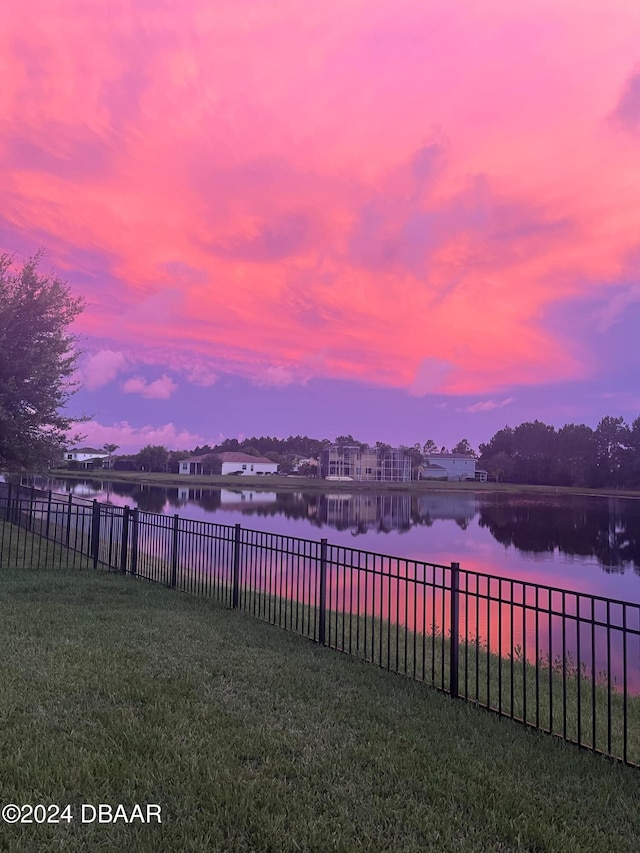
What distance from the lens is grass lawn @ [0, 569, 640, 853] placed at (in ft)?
10.6

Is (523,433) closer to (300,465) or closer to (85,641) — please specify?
(300,465)

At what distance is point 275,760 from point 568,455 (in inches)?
5098

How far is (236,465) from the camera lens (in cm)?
12344

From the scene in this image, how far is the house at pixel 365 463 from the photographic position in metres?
114

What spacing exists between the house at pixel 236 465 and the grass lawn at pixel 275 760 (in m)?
117

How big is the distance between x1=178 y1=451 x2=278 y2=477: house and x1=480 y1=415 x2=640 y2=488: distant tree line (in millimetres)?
53764

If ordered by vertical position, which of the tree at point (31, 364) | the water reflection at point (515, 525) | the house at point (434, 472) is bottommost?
the water reflection at point (515, 525)

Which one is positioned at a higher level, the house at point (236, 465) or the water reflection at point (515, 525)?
the house at point (236, 465)

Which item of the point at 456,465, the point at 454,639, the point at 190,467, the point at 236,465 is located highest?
the point at 456,465

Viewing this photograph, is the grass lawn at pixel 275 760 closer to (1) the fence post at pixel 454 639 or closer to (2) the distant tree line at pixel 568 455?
(1) the fence post at pixel 454 639

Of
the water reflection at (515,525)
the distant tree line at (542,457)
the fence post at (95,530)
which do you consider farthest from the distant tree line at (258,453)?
the fence post at (95,530)

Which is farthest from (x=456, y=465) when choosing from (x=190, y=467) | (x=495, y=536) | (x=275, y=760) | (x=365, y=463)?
(x=275, y=760)

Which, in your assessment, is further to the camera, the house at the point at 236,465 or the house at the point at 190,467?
the house at the point at 190,467

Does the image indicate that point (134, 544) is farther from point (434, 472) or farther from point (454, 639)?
point (434, 472)
